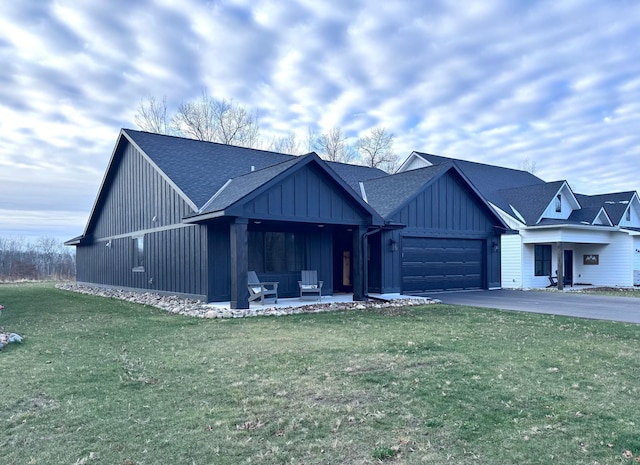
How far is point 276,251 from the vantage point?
43.6 ft

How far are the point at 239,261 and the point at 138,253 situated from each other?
23.7ft

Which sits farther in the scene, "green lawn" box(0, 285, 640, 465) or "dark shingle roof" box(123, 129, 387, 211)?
"dark shingle roof" box(123, 129, 387, 211)

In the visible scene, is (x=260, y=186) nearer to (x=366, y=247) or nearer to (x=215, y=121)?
(x=366, y=247)

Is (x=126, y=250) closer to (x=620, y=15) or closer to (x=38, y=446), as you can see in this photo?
(x=38, y=446)

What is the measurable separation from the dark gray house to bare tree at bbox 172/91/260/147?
12.7m

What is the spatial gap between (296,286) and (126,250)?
771 centimetres

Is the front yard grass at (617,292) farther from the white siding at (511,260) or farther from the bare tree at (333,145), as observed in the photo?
the bare tree at (333,145)

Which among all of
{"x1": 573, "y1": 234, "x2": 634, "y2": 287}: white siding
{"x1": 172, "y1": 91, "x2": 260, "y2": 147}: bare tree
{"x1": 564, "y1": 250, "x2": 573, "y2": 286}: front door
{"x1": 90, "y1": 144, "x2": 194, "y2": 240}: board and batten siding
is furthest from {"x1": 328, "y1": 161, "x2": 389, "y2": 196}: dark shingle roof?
{"x1": 172, "y1": 91, "x2": 260, "y2": 147}: bare tree

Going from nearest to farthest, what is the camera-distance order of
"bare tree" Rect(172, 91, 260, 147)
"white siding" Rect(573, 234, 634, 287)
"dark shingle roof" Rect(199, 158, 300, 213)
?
"dark shingle roof" Rect(199, 158, 300, 213) → "white siding" Rect(573, 234, 634, 287) → "bare tree" Rect(172, 91, 260, 147)

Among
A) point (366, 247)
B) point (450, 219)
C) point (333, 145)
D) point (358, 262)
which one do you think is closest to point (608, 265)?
point (450, 219)

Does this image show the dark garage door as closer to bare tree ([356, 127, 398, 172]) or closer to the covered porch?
the covered porch

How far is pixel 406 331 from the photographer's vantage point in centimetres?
811

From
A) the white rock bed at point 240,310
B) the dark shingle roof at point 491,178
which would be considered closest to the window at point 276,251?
the white rock bed at point 240,310

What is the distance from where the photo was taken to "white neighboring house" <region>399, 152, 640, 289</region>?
19109 mm
